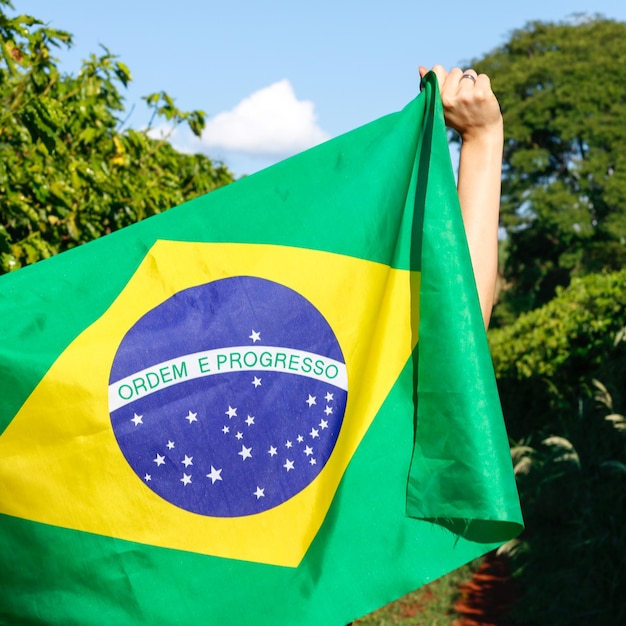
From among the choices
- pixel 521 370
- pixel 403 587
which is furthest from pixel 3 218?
pixel 521 370

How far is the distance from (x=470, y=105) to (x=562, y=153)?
35.3 meters

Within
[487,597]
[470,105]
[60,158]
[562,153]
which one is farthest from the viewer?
[562,153]

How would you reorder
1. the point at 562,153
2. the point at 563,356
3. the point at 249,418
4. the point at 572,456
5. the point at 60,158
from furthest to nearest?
the point at 562,153
the point at 563,356
the point at 572,456
the point at 60,158
the point at 249,418

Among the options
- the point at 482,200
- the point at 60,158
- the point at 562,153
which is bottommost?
the point at 482,200

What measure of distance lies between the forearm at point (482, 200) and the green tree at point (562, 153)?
31.9m

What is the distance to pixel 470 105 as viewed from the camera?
7.55ft

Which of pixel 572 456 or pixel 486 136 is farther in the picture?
pixel 572 456

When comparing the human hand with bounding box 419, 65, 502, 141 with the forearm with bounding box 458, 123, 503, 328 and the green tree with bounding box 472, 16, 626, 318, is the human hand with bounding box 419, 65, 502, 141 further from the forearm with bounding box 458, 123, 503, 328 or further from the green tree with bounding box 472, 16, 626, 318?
the green tree with bounding box 472, 16, 626, 318

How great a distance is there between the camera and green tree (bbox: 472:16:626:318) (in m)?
33.3

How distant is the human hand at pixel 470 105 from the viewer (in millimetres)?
2285

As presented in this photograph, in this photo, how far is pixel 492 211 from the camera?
238 cm

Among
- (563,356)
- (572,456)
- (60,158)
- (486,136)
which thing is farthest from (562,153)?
(486,136)

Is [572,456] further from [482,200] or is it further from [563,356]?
[482,200]

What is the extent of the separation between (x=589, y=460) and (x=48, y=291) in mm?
6631
